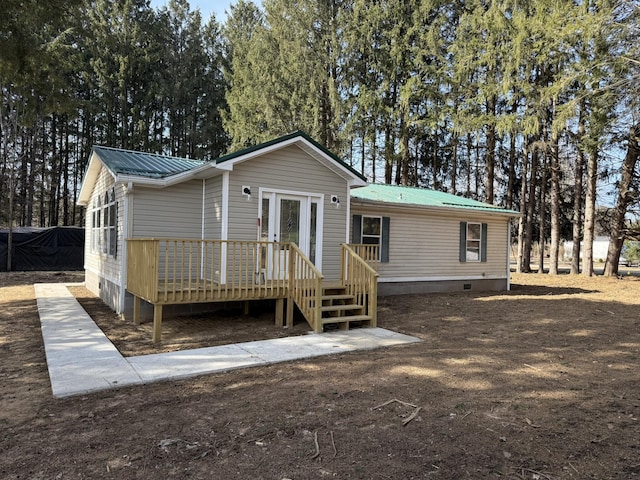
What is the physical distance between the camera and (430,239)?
12.4 m

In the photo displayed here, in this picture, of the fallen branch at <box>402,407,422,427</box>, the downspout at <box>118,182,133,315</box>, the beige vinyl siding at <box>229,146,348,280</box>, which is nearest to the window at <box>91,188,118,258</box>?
the downspout at <box>118,182,133,315</box>

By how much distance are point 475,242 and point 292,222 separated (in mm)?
7342

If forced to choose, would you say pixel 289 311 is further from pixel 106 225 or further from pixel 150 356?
pixel 106 225

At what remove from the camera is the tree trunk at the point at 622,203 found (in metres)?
16.1

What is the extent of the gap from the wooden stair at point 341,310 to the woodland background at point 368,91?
269 inches

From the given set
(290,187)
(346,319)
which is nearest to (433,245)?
(290,187)

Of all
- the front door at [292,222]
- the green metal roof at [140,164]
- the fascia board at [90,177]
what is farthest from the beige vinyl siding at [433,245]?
the fascia board at [90,177]

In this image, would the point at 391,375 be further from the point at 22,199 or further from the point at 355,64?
the point at 22,199

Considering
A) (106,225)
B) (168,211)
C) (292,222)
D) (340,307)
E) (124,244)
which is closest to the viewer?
(340,307)

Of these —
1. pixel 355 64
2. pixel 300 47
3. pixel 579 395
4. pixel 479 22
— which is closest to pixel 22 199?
pixel 300 47

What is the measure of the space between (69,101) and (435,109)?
46.6ft

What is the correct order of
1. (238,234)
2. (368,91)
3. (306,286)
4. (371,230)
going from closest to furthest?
1. (306,286)
2. (238,234)
3. (371,230)
4. (368,91)

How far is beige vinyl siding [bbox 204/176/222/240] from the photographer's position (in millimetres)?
7938

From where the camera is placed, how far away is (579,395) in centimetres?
406
